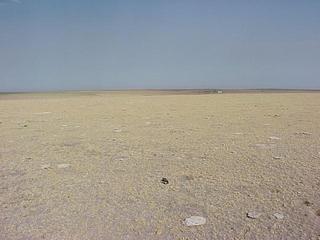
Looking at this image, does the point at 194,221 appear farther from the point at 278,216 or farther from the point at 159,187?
the point at 159,187

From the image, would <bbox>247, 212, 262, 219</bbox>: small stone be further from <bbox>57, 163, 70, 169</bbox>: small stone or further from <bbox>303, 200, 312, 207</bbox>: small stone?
<bbox>57, 163, 70, 169</bbox>: small stone

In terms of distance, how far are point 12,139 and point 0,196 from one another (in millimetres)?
2906

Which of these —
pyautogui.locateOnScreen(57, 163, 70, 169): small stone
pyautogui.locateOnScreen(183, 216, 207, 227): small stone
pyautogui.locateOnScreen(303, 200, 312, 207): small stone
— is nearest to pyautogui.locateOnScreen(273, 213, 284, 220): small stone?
pyautogui.locateOnScreen(303, 200, 312, 207): small stone

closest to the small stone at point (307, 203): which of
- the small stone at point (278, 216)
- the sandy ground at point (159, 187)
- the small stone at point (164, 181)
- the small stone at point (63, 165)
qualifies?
the sandy ground at point (159, 187)

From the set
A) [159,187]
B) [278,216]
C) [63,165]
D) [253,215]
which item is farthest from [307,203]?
[63,165]

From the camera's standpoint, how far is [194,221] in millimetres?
2604

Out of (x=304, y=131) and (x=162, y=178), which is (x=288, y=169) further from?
(x=304, y=131)

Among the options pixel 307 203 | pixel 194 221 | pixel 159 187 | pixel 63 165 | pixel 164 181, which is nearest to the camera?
pixel 194 221

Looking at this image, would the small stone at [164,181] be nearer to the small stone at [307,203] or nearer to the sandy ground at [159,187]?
the sandy ground at [159,187]

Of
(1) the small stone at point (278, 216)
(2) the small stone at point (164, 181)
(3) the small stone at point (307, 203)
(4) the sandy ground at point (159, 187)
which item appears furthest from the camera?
(2) the small stone at point (164, 181)

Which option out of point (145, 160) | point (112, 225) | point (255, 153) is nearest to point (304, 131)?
point (255, 153)

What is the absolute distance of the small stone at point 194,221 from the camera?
8.41 ft

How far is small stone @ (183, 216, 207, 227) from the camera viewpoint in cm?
256

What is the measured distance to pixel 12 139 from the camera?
19.3 feet
